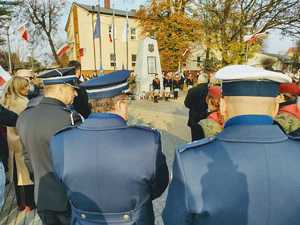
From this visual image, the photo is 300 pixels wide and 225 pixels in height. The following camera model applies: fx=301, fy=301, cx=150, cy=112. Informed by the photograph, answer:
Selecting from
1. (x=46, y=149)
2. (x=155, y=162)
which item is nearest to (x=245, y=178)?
(x=155, y=162)

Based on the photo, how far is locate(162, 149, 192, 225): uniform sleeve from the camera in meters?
1.32

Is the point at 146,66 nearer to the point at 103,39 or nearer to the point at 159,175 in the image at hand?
the point at 159,175

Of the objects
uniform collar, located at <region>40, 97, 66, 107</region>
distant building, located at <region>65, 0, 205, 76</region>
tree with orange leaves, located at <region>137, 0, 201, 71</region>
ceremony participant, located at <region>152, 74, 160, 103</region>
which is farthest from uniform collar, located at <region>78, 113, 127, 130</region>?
distant building, located at <region>65, 0, 205, 76</region>

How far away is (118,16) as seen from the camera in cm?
4119

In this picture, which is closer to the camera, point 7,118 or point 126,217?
point 126,217

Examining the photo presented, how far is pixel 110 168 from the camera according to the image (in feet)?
5.60

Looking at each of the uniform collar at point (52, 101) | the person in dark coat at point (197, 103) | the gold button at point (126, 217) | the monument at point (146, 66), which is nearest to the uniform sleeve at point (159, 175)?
the gold button at point (126, 217)

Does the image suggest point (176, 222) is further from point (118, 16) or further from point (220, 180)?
point (118, 16)

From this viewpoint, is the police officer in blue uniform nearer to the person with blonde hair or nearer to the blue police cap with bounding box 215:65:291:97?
the blue police cap with bounding box 215:65:291:97

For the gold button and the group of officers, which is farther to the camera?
the gold button

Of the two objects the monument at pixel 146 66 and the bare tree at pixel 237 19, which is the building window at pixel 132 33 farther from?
the monument at pixel 146 66

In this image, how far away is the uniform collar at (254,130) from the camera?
128cm

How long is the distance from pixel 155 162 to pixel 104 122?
38 cm

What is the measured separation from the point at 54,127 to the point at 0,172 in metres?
0.87
